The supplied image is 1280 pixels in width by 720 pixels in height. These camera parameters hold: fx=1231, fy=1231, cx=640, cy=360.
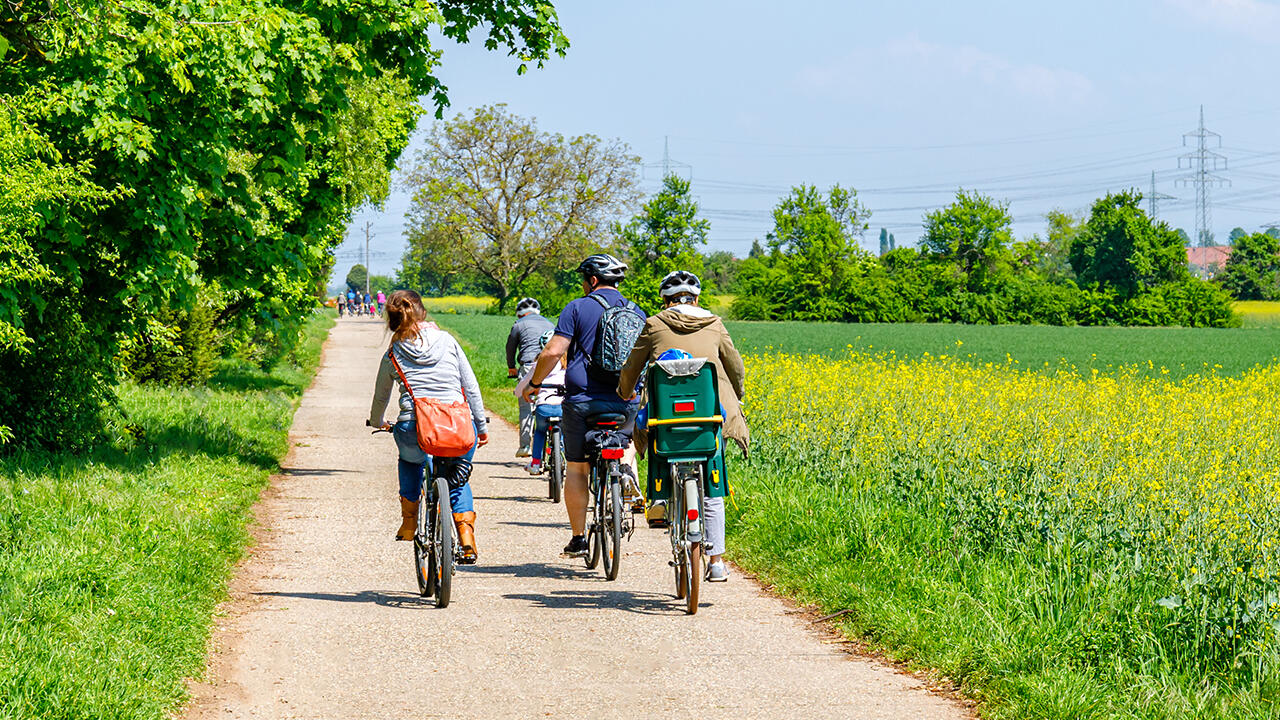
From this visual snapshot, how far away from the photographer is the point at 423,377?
670 cm

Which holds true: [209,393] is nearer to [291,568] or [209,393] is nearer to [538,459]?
[538,459]

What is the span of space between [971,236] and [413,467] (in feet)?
300

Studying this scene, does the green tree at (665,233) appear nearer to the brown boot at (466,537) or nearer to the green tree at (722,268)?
the green tree at (722,268)

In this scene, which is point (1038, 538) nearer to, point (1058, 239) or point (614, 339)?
point (614, 339)

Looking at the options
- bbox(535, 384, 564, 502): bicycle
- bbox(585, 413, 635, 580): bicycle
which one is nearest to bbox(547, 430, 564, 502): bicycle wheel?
bbox(535, 384, 564, 502): bicycle

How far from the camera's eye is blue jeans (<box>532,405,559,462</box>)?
11.2 m

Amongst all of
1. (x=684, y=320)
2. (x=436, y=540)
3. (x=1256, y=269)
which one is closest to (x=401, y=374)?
(x=436, y=540)

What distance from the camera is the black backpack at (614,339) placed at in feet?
23.5

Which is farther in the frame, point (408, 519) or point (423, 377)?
point (408, 519)

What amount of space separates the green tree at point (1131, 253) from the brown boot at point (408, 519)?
87532 mm

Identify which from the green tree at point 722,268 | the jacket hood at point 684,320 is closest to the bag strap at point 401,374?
the jacket hood at point 684,320

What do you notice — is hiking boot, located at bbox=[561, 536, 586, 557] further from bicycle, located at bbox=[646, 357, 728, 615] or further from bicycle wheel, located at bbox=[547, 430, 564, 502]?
bicycle wheel, located at bbox=[547, 430, 564, 502]

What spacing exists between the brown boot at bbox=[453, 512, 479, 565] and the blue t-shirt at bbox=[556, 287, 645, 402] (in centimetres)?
105

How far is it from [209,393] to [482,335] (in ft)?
93.3
